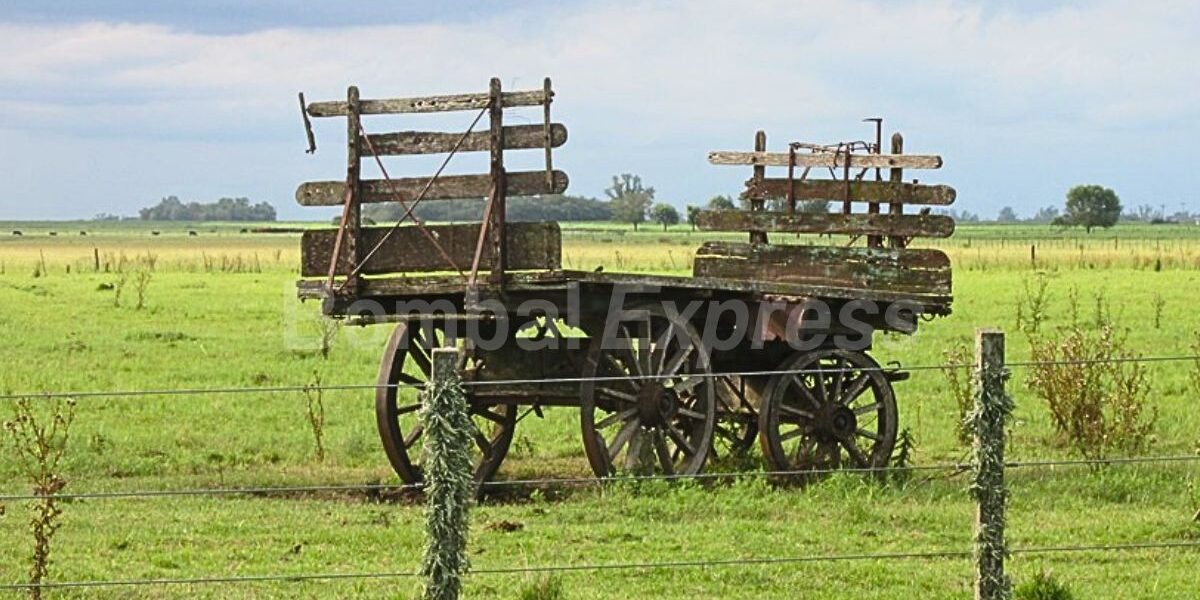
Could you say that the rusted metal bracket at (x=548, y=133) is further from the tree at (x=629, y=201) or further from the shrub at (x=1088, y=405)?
the tree at (x=629, y=201)

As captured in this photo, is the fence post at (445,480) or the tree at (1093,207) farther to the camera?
the tree at (1093,207)

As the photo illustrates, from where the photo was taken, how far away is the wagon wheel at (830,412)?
12477 millimetres

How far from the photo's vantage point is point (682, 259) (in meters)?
54.3

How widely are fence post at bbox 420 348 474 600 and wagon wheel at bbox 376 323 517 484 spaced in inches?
185

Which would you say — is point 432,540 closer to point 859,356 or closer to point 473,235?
point 473,235

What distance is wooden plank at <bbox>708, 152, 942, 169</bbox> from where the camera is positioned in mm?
13102

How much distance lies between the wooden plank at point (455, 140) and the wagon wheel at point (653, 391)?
1.52 meters

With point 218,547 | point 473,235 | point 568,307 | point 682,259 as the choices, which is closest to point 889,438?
point 568,307

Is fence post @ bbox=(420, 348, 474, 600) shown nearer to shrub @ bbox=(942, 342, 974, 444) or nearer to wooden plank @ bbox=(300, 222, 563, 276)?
shrub @ bbox=(942, 342, 974, 444)

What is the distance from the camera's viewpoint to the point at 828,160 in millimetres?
13781

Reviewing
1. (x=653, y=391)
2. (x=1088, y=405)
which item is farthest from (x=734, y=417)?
(x=1088, y=405)

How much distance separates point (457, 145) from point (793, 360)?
3.13 meters

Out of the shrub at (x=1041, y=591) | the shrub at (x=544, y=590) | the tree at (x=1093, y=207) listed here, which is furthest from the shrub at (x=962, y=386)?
the tree at (x=1093, y=207)

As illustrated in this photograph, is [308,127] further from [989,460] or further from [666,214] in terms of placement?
[666,214]
